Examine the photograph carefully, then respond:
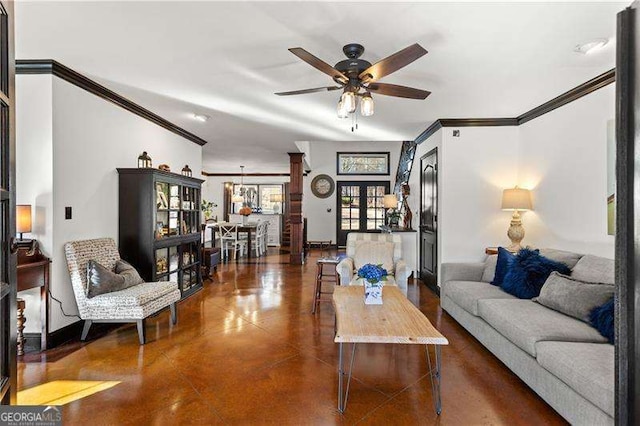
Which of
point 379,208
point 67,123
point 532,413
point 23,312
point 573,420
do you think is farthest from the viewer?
point 379,208

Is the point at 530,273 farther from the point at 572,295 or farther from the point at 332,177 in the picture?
the point at 332,177

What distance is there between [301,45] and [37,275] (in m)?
2.89

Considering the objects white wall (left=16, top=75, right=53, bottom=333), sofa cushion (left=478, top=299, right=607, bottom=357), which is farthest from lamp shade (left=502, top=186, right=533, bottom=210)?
white wall (left=16, top=75, right=53, bottom=333)

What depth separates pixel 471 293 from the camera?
328 centimetres

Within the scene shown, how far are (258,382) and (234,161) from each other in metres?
7.08

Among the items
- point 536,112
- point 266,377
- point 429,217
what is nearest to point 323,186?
point 429,217

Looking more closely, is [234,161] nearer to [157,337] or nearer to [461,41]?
[157,337]

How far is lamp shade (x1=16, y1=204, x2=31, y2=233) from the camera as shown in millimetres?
2771

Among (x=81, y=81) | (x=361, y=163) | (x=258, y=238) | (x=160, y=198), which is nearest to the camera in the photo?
(x=81, y=81)

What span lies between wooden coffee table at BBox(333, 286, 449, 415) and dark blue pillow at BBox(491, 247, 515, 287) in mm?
1259

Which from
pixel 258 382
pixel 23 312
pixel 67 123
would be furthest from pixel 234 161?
pixel 258 382

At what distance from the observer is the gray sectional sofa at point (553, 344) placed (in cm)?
176

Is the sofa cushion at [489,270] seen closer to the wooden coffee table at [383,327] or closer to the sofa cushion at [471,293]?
the sofa cushion at [471,293]

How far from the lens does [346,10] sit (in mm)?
2090
